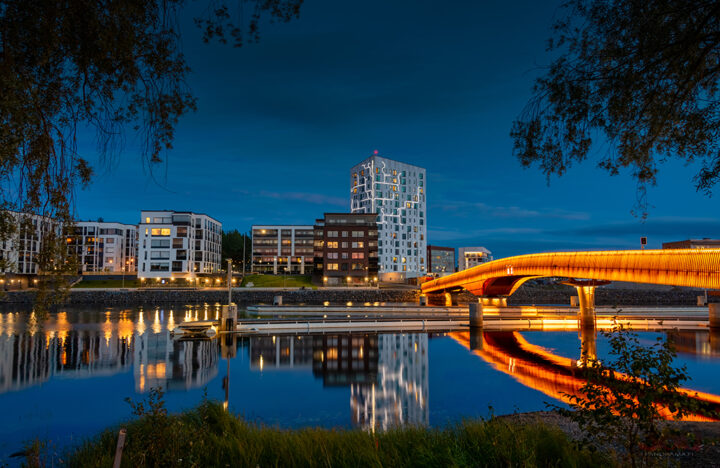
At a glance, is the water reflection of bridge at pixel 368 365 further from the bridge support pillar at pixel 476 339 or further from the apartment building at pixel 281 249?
the apartment building at pixel 281 249

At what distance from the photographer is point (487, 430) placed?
11641 millimetres

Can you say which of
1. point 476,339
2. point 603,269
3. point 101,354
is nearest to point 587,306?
point 603,269

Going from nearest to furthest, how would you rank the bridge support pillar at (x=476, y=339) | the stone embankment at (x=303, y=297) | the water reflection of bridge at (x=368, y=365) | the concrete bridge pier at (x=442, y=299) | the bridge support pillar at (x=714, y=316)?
the water reflection of bridge at (x=368, y=365) < the bridge support pillar at (x=476, y=339) < the bridge support pillar at (x=714, y=316) < the concrete bridge pier at (x=442, y=299) < the stone embankment at (x=303, y=297)

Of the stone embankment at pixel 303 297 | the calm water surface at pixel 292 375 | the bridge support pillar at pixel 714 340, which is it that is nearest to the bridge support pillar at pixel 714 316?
the bridge support pillar at pixel 714 340

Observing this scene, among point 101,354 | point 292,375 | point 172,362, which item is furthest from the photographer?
point 101,354

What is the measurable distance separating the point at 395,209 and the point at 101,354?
126m

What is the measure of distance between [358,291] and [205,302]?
33.6 meters

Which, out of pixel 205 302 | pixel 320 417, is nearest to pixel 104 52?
pixel 320 417

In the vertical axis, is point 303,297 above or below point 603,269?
below

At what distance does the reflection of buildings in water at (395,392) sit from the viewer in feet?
64.0

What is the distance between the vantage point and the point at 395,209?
153875 millimetres

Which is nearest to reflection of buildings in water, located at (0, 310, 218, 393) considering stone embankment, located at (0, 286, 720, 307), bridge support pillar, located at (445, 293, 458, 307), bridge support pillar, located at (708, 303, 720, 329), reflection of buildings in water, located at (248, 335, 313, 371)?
reflection of buildings in water, located at (248, 335, 313, 371)

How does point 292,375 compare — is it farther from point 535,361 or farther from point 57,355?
point 57,355

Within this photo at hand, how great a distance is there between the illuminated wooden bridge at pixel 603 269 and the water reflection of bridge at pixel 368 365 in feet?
57.2
